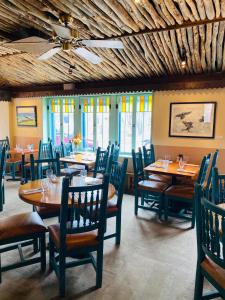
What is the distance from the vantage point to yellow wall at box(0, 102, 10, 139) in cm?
652

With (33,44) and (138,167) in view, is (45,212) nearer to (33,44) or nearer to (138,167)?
(138,167)

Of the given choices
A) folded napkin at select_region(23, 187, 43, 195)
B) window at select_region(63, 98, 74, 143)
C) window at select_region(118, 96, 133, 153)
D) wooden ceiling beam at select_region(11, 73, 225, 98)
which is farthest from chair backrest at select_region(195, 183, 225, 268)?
window at select_region(63, 98, 74, 143)

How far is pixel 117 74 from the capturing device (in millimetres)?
4953

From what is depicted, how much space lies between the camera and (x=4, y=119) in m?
6.59

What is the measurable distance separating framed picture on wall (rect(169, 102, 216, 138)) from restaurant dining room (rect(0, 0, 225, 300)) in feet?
0.06

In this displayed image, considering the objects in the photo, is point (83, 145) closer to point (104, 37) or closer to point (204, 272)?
point (104, 37)

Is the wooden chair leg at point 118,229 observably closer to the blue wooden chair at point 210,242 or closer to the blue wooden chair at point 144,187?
the blue wooden chair at point 144,187

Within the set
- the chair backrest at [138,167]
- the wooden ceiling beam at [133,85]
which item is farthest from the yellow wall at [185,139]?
the chair backrest at [138,167]

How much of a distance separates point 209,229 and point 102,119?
14.4ft

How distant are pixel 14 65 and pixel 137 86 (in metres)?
2.85

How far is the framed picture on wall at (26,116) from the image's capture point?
21.1ft

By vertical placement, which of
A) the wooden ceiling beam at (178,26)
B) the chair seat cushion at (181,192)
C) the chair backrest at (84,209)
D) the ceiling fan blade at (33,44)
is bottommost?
the chair seat cushion at (181,192)

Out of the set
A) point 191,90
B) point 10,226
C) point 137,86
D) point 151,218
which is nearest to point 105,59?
point 137,86

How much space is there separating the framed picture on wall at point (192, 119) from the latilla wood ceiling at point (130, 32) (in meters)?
0.64
